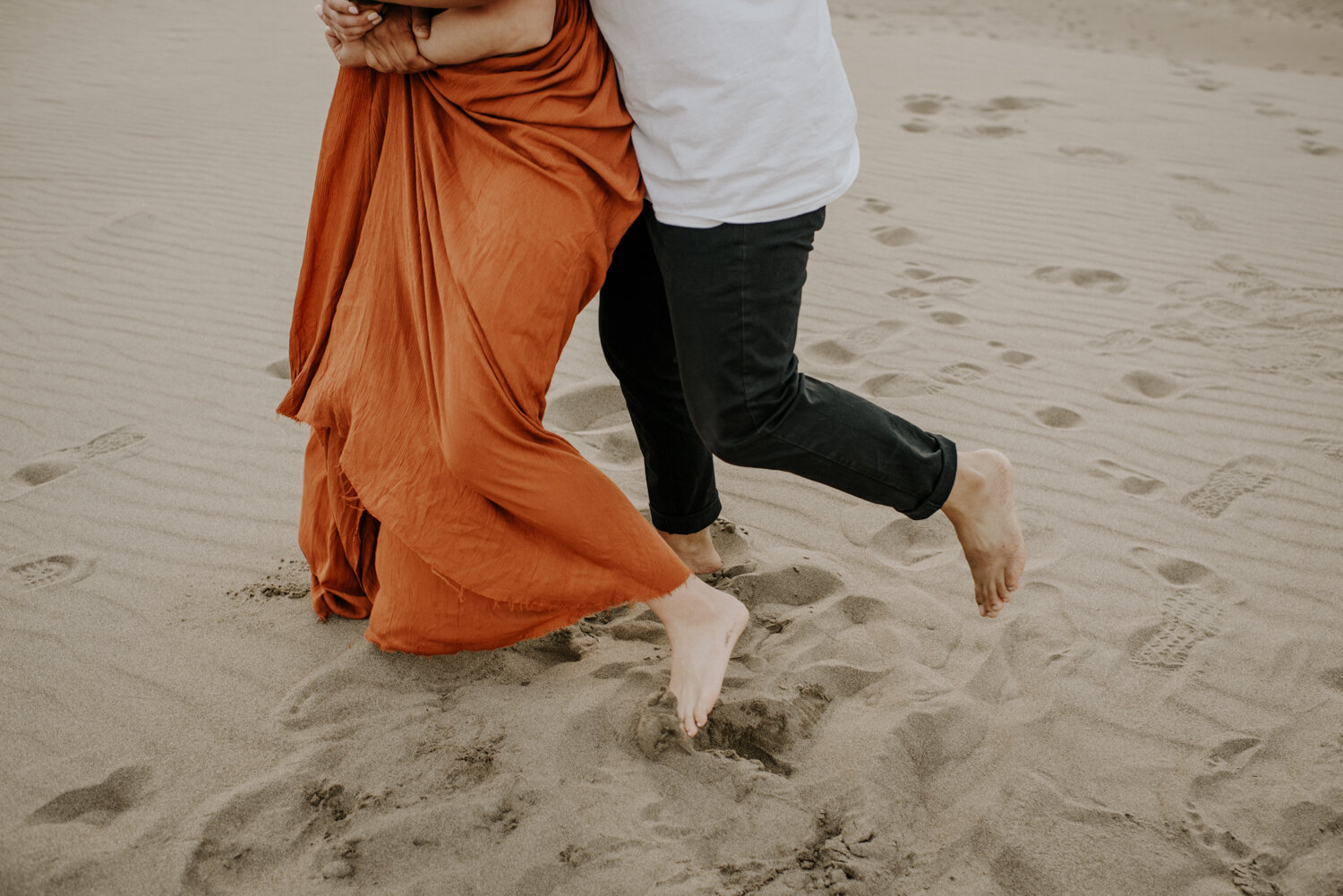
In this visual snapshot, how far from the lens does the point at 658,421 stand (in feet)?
7.20

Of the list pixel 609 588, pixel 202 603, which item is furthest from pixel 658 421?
pixel 202 603

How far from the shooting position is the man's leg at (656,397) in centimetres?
196

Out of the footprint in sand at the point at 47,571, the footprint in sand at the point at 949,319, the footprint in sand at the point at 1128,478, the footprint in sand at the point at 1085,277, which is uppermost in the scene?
the footprint in sand at the point at 1085,277

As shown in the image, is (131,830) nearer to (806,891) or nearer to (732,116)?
(806,891)

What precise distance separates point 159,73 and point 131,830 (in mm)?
7206

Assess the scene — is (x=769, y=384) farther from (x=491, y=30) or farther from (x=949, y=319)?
(x=949, y=319)

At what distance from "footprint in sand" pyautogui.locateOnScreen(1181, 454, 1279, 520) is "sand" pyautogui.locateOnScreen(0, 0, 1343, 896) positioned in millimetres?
11

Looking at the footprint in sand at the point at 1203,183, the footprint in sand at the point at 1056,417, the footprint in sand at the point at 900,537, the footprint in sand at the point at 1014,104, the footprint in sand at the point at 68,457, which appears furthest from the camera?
the footprint in sand at the point at 1014,104

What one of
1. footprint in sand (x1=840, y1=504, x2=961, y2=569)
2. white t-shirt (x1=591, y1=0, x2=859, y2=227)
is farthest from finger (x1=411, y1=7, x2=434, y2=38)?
footprint in sand (x1=840, y1=504, x2=961, y2=569)

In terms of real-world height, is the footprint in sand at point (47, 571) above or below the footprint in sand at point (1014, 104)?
below

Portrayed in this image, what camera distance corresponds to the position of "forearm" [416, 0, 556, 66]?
1529 millimetres

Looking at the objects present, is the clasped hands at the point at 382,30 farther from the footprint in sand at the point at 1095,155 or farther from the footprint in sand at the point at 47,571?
the footprint in sand at the point at 1095,155

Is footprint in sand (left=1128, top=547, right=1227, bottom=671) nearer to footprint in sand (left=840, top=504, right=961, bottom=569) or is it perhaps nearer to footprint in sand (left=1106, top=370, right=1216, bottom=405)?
footprint in sand (left=840, top=504, right=961, bottom=569)

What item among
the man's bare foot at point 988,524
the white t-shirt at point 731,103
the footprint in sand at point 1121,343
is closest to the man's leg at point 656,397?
the white t-shirt at point 731,103
